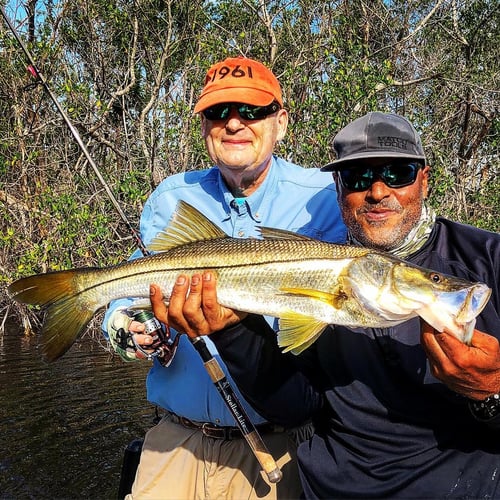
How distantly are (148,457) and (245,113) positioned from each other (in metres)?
2.32

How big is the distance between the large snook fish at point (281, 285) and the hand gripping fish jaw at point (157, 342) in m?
0.42

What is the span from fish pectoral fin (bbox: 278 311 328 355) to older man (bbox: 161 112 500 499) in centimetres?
19

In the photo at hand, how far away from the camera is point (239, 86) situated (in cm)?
348

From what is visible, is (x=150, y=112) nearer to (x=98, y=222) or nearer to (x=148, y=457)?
(x=98, y=222)

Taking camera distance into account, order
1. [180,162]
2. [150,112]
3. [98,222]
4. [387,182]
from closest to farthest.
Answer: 1. [387,182]
2. [98,222]
3. [180,162]
4. [150,112]

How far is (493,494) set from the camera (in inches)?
97.9

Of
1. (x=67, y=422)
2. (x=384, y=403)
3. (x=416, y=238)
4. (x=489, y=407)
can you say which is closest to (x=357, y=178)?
(x=416, y=238)

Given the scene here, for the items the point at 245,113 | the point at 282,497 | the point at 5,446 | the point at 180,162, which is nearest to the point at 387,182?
the point at 245,113

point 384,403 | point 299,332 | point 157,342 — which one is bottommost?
point 384,403

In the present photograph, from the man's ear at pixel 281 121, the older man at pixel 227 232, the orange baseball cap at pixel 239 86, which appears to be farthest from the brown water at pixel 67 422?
the orange baseball cap at pixel 239 86

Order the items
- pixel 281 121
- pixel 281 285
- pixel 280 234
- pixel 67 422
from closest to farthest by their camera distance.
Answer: pixel 281 285
pixel 280 234
pixel 281 121
pixel 67 422

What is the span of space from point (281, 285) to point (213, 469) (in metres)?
1.44

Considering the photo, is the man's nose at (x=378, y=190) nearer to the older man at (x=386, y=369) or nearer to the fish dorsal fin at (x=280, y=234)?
the older man at (x=386, y=369)

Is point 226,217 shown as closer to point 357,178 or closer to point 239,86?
point 239,86
